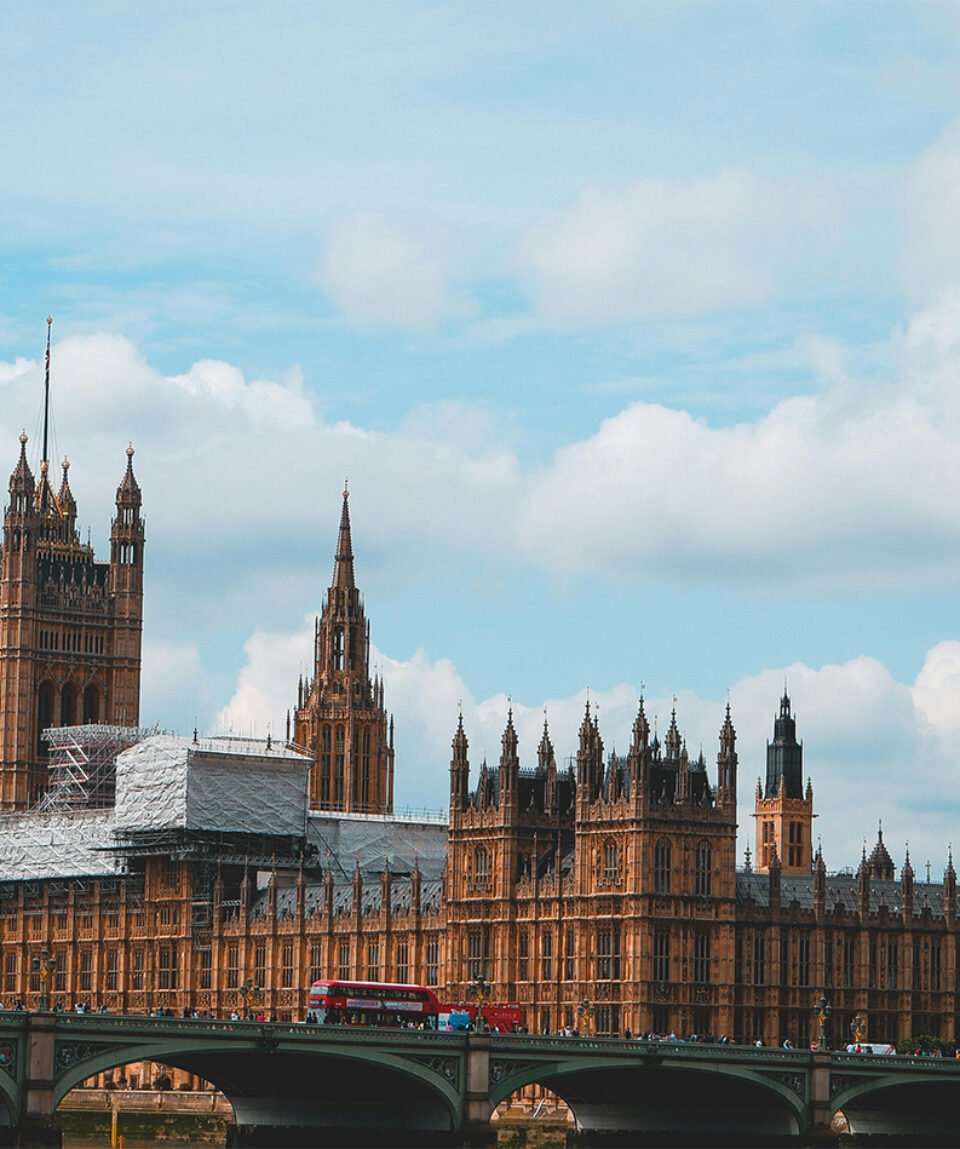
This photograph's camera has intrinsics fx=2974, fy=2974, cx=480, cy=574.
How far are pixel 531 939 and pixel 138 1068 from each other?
2923 centimetres

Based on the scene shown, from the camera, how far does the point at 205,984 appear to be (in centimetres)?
19750

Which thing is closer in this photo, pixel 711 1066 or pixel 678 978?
pixel 711 1066

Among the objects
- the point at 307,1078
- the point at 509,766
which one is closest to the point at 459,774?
the point at 509,766

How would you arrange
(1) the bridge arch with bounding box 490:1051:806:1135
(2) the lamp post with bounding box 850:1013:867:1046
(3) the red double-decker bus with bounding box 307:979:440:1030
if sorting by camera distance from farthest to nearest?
(2) the lamp post with bounding box 850:1013:867:1046
(3) the red double-decker bus with bounding box 307:979:440:1030
(1) the bridge arch with bounding box 490:1051:806:1135

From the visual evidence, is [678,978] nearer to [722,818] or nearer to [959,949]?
[722,818]

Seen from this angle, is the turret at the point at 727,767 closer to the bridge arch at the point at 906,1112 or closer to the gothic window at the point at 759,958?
the gothic window at the point at 759,958

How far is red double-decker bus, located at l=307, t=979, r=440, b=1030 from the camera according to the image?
143625 millimetres

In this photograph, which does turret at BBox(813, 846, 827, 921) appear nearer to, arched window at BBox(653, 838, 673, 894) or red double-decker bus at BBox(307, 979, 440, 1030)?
arched window at BBox(653, 838, 673, 894)

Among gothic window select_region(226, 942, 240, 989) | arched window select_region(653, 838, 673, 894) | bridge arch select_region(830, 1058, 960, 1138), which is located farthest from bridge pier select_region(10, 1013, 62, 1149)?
gothic window select_region(226, 942, 240, 989)

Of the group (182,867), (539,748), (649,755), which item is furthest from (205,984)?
(649,755)

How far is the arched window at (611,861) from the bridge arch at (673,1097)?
74.8 feet

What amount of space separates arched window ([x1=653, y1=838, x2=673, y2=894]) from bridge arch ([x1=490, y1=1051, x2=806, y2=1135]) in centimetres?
2235

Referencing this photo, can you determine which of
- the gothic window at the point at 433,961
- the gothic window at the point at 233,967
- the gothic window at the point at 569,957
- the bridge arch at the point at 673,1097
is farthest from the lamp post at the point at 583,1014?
the gothic window at the point at 233,967

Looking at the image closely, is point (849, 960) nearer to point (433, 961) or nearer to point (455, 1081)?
point (433, 961)
